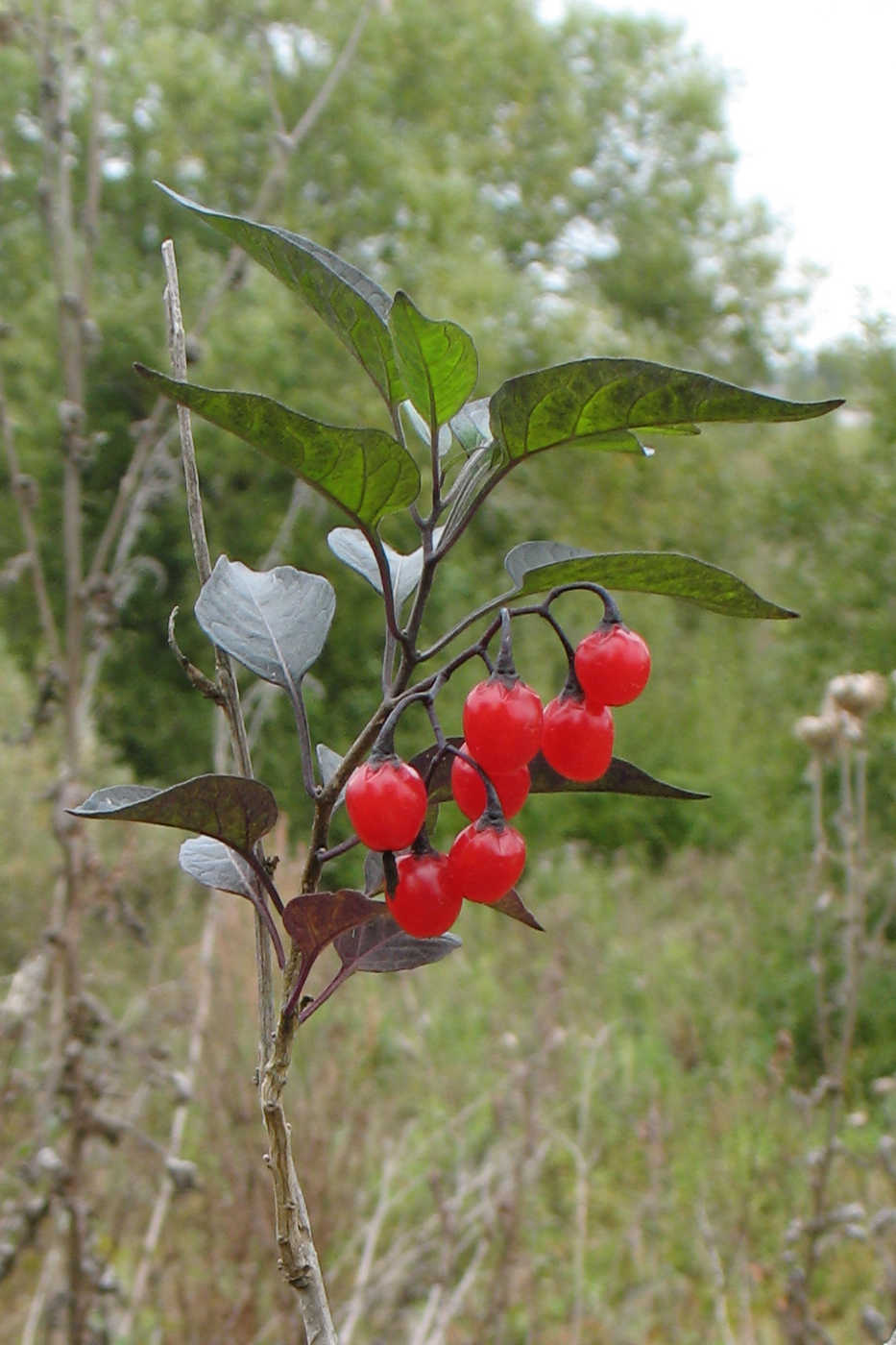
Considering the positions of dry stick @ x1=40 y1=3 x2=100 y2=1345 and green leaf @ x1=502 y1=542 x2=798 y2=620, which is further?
dry stick @ x1=40 y1=3 x2=100 y2=1345

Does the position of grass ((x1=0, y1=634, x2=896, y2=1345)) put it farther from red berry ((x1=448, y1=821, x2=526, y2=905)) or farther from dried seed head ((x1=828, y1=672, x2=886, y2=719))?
red berry ((x1=448, y1=821, x2=526, y2=905))

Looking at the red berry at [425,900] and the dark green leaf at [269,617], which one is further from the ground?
the dark green leaf at [269,617]

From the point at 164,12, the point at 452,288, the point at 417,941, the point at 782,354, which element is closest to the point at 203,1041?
the point at 417,941

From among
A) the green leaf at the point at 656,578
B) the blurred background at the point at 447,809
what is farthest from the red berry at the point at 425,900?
the blurred background at the point at 447,809

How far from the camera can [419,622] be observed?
0.43 meters

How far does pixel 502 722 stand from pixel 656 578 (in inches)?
2.9

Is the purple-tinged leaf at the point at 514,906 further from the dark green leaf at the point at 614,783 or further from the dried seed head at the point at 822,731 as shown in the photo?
the dried seed head at the point at 822,731

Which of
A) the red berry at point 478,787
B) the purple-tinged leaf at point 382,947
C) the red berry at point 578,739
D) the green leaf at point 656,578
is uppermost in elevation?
the green leaf at point 656,578

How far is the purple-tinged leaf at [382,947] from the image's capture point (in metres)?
0.50

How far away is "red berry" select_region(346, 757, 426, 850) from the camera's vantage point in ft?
1.35

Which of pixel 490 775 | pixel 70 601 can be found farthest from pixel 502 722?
pixel 70 601

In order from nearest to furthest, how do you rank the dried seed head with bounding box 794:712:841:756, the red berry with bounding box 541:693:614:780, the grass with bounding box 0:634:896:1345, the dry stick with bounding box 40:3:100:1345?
1. the red berry with bounding box 541:693:614:780
2. the dry stick with bounding box 40:3:100:1345
3. the grass with bounding box 0:634:896:1345
4. the dried seed head with bounding box 794:712:841:756

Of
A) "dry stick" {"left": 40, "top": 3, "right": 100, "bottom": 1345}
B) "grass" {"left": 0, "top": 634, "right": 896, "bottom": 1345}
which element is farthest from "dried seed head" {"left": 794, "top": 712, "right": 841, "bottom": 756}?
"dry stick" {"left": 40, "top": 3, "right": 100, "bottom": 1345}

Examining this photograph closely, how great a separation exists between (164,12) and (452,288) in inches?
113
